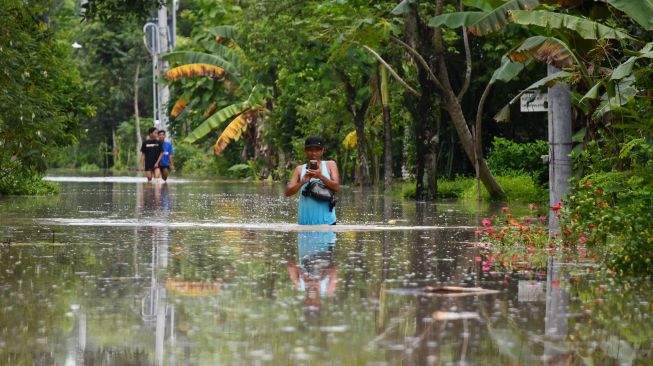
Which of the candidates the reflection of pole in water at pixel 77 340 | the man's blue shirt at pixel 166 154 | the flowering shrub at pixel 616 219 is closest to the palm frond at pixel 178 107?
the man's blue shirt at pixel 166 154

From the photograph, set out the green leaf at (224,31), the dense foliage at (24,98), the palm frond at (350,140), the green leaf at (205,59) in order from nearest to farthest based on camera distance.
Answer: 1. the dense foliage at (24,98)
2. the palm frond at (350,140)
3. the green leaf at (224,31)
4. the green leaf at (205,59)

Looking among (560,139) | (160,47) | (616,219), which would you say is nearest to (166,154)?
(160,47)

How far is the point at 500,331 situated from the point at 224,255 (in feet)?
19.9

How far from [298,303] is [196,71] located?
153ft

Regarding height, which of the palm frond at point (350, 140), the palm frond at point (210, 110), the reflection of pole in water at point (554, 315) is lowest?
the reflection of pole in water at point (554, 315)

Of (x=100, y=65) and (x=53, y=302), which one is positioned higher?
(x=100, y=65)

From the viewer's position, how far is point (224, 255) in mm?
14555

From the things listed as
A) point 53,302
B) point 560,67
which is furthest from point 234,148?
point 53,302

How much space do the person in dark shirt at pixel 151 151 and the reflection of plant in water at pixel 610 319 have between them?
34.0 m

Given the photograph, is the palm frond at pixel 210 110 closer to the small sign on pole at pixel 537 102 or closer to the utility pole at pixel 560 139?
the small sign on pole at pixel 537 102

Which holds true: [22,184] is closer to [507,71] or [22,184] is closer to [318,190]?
[507,71]

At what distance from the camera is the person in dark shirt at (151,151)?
45.6 metres

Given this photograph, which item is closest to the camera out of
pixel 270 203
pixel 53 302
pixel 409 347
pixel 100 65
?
pixel 409 347

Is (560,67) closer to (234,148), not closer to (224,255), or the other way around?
(224,255)
